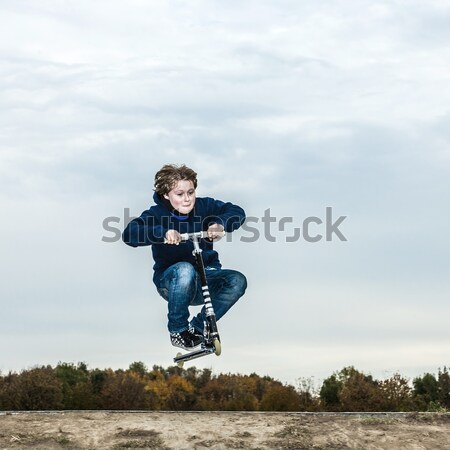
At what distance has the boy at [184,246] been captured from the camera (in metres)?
12.6

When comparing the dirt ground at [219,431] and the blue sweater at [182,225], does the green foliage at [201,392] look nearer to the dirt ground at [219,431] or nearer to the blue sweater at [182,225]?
the dirt ground at [219,431]

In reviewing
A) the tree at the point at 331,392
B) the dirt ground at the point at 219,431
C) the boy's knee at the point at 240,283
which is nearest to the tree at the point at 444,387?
the tree at the point at 331,392

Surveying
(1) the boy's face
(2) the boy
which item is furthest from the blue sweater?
(1) the boy's face

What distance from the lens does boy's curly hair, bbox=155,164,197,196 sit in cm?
1310

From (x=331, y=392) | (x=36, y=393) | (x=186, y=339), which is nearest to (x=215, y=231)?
(x=186, y=339)

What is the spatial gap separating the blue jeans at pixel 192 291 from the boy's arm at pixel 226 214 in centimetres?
70

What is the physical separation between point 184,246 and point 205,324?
3.93 feet

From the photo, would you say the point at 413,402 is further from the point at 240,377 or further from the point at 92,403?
the point at 240,377

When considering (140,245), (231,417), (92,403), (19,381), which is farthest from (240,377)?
(140,245)

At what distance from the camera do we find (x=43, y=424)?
14.2 m

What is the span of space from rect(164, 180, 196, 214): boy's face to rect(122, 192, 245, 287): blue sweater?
0.12 m

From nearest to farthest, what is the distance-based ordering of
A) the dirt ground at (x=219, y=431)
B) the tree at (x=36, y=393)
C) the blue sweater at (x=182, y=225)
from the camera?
the blue sweater at (x=182, y=225) → the dirt ground at (x=219, y=431) → the tree at (x=36, y=393)

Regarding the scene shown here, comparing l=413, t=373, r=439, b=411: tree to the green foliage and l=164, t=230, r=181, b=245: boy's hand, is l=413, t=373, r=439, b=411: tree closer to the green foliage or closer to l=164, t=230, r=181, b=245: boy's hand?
the green foliage

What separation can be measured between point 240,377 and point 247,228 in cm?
2434
